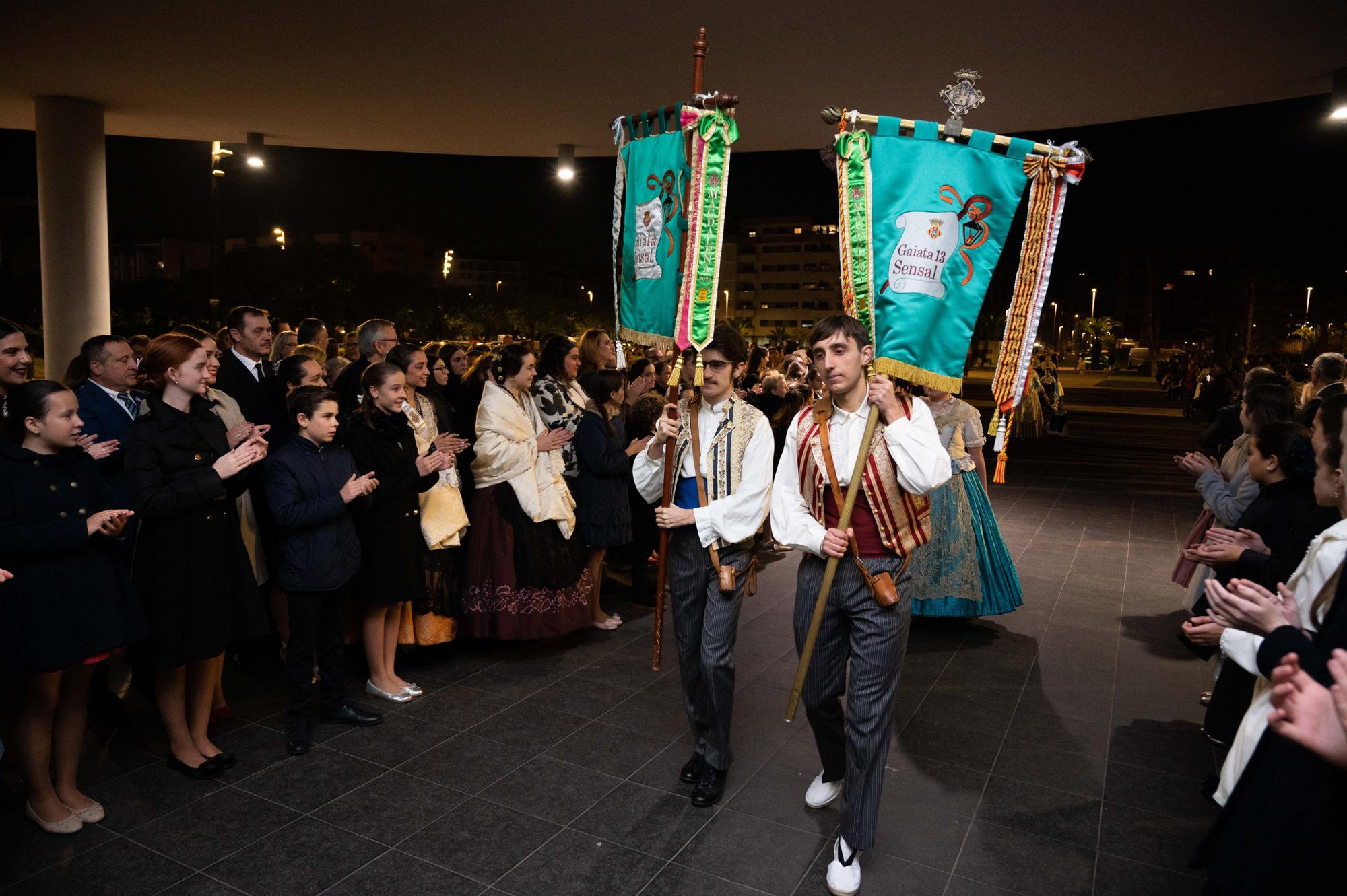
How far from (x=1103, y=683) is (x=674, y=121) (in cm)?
402

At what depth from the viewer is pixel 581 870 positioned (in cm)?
321

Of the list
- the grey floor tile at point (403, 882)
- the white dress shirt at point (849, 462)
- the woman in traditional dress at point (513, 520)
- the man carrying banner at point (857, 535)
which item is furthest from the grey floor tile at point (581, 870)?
the woman in traditional dress at point (513, 520)

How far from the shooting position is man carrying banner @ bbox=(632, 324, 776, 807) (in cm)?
358

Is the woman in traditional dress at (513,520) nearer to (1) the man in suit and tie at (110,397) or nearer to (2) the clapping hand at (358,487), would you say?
(2) the clapping hand at (358,487)

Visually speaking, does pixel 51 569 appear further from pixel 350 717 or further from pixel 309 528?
pixel 350 717

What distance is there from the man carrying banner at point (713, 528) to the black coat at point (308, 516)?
1599mm

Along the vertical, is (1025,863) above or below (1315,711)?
below

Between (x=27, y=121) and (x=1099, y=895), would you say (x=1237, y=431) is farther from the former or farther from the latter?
(x=27, y=121)

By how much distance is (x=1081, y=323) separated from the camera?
81062 millimetres

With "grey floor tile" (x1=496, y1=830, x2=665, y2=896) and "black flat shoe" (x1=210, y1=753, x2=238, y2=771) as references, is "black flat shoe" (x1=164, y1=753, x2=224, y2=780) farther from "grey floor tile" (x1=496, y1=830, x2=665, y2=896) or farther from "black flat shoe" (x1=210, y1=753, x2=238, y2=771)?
"grey floor tile" (x1=496, y1=830, x2=665, y2=896)

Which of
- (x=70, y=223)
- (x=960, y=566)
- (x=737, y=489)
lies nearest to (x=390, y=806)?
(x=737, y=489)

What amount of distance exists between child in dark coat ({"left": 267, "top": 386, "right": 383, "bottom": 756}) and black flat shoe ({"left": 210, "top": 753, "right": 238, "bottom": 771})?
10.1 inches

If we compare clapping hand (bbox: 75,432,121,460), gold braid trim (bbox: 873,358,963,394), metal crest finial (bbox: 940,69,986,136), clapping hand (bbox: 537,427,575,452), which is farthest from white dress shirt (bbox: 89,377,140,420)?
metal crest finial (bbox: 940,69,986,136)

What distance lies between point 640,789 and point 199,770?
1.92 meters
